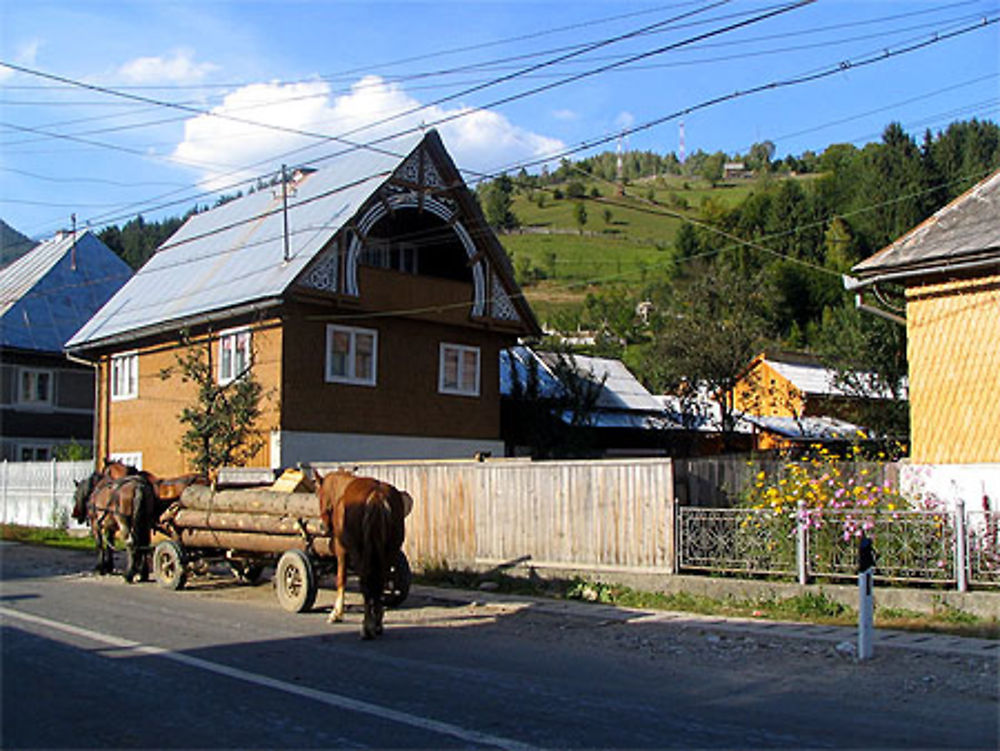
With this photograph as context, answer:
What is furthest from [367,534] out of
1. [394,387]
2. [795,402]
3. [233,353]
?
[795,402]

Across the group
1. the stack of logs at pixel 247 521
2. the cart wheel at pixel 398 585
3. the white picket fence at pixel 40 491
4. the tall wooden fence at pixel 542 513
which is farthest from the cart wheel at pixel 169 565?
the white picket fence at pixel 40 491

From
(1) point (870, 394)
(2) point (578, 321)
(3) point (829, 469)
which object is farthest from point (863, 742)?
(2) point (578, 321)

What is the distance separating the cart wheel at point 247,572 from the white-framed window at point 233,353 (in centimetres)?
968

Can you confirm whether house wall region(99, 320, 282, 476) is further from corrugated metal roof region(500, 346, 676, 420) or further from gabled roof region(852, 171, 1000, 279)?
gabled roof region(852, 171, 1000, 279)

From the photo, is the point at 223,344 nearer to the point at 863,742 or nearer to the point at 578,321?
the point at 863,742

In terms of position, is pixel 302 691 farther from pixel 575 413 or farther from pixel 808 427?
pixel 808 427

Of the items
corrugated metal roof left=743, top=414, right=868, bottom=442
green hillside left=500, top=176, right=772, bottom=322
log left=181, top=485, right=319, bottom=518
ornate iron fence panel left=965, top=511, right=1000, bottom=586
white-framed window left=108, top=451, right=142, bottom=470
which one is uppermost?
green hillside left=500, top=176, right=772, bottom=322

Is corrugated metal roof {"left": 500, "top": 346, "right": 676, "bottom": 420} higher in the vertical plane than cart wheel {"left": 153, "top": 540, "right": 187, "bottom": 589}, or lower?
higher

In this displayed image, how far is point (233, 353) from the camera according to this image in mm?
26734

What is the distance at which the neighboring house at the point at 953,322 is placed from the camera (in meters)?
15.6

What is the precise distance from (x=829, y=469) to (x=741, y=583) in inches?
97.2

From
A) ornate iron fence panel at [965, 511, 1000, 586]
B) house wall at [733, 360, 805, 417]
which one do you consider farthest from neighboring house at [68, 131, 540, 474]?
ornate iron fence panel at [965, 511, 1000, 586]

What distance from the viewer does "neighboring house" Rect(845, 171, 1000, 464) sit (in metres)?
15.6

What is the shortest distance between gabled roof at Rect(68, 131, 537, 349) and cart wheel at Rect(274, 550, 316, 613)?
11.6m
